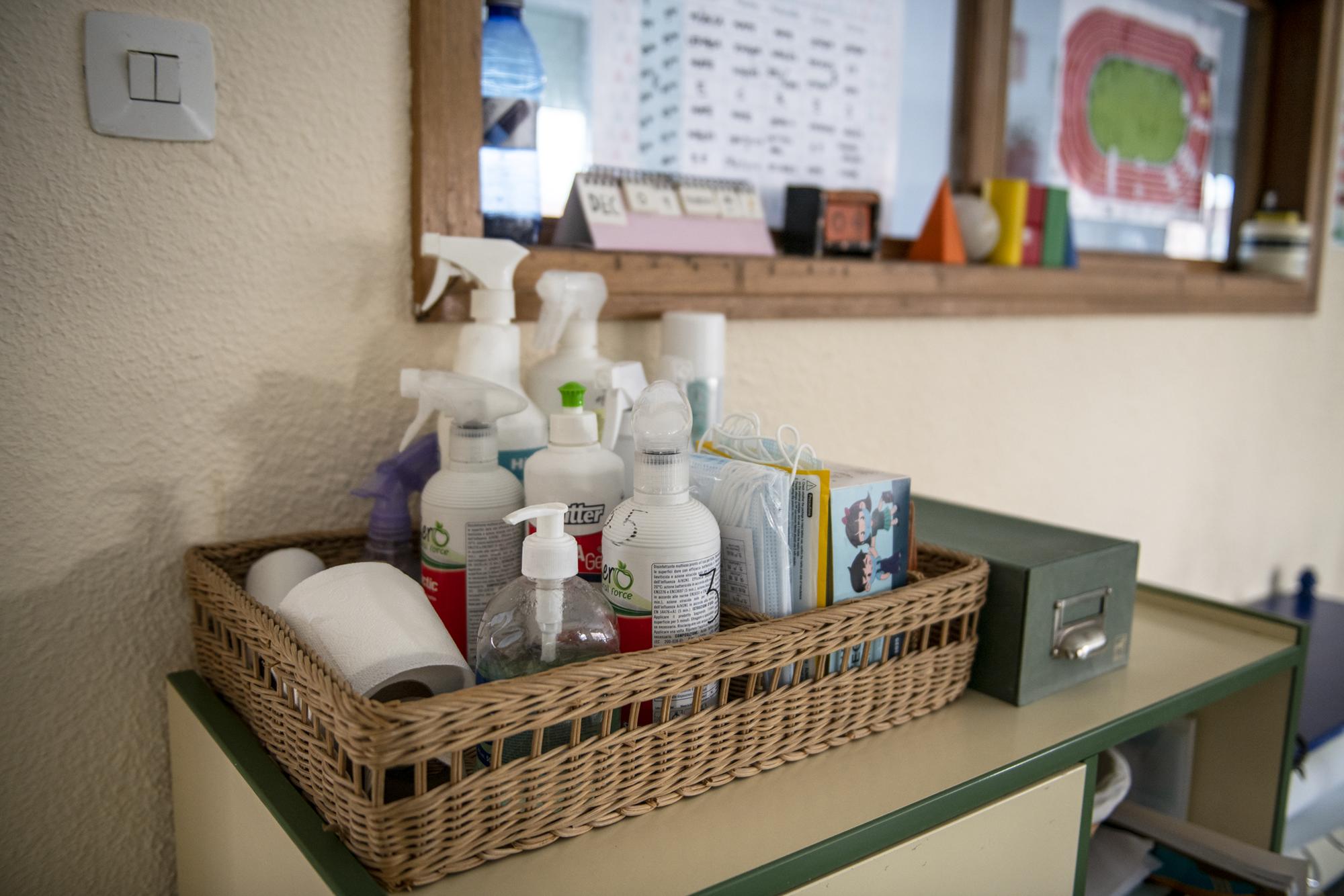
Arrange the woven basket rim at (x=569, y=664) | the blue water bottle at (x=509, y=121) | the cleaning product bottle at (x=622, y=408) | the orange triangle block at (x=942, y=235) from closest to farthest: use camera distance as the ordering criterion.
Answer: the woven basket rim at (x=569, y=664)
the cleaning product bottle at (x=622, y=408)
the blue water bottle at (x=509, y=121)
the orange triangle block at (x=942, y=235)

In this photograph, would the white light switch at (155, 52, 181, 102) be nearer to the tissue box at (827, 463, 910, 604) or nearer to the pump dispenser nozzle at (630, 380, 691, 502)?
the pump dispenser nozzle at (630, 380, 691, 502)

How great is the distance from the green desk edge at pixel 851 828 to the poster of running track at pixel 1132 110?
891 mm

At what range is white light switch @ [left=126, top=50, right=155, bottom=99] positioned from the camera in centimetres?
69

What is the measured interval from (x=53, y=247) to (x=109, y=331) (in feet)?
0.22

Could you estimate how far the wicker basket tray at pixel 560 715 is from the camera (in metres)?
0.49

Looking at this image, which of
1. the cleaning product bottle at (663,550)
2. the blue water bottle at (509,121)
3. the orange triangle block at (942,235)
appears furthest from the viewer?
the orange triangle block at (942,235)

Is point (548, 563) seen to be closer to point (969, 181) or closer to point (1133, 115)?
point (969, 181)

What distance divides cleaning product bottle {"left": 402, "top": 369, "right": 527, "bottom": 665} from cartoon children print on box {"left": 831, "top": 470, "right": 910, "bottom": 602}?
22 centimetres

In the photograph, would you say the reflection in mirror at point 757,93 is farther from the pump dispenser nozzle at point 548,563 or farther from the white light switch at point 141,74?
the pump dispenser nozzle at point 548,563

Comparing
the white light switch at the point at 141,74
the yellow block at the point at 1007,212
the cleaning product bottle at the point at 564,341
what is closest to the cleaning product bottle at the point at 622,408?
the cleaning product bottle at the point at 564,341

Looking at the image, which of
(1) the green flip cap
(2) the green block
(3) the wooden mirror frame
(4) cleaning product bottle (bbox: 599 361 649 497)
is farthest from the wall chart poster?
(1) the green flip cap

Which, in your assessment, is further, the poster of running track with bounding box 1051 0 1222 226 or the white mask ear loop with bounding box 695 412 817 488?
the poster of running track with bounding box 1051 0 1222 226

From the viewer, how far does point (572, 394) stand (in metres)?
0.66

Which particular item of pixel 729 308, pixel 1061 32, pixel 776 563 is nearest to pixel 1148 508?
pixel 1061 32
